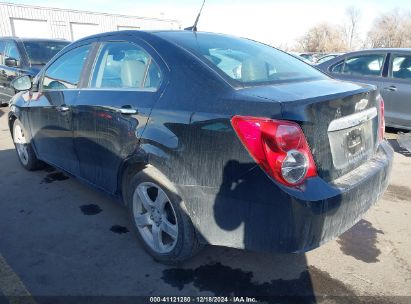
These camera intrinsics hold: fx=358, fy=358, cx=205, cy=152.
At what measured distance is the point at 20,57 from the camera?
798 centimetres

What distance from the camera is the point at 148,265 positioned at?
2697 mm

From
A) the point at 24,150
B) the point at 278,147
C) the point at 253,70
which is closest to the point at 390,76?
the point at 253,70

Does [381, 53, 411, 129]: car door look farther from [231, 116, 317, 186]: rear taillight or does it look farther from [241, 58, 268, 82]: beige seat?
[231, 116, 317, 186]: rear taillight

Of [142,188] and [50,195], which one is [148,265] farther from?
[50,195]

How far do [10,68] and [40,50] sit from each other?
79 cm

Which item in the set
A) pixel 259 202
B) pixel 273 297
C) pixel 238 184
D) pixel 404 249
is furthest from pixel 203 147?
pixel 404 249

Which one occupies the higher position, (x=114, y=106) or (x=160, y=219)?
(x=114, y=106)

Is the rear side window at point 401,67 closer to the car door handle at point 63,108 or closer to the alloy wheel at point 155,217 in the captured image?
the alloy wheel at point 155,217

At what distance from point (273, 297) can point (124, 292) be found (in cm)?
99

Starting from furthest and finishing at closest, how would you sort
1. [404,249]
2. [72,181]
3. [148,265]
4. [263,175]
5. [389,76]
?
[389,76], [72,181], [404,249], [148,265], [263,175]

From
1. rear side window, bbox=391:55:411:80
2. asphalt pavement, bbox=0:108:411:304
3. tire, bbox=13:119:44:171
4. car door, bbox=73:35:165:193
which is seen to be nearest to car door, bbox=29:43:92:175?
car door, bbox=73:35:165:193

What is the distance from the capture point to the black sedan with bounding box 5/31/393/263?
1.97 meters

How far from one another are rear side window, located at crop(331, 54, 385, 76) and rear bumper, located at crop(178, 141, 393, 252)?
4.70m

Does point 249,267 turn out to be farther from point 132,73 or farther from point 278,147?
point 132,73
